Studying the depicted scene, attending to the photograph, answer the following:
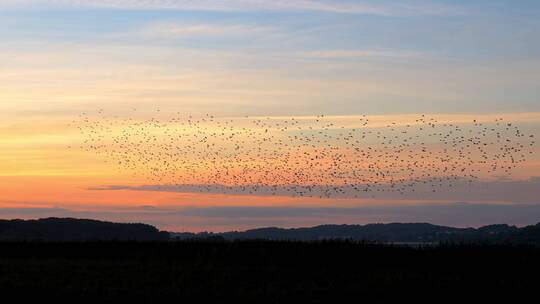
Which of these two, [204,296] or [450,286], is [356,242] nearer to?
[450,286]

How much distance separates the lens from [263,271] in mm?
38156

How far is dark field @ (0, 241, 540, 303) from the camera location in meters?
30.9

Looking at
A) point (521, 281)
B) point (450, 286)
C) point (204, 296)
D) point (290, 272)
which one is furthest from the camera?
point (290, 272)

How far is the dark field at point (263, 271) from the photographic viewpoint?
30906mm

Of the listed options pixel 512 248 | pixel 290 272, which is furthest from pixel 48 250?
pixel 512 248

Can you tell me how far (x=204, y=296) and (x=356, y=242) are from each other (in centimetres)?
1796

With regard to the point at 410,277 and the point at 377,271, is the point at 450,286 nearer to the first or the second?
the point at 410,277

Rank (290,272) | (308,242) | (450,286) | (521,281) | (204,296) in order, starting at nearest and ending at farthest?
→ (204,296), (450,286), (521,281), (290,272), (308,242)

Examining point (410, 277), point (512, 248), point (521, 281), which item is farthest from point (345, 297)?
point (512, 248)

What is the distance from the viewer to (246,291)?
31297 mm

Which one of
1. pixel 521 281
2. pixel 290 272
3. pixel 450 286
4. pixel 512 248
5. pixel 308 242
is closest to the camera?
pixel 450 286

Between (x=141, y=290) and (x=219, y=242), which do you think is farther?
(x=219, y=242)

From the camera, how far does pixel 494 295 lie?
102 feet

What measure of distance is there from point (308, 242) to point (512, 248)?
10177mm
